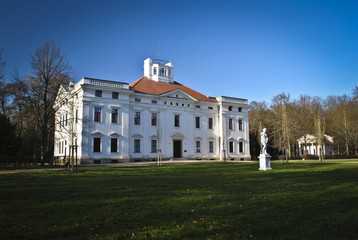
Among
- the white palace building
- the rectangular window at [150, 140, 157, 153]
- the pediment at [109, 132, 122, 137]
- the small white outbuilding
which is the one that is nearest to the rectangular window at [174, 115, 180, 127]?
the white palace building

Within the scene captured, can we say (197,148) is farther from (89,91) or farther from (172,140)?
→ (89,91)

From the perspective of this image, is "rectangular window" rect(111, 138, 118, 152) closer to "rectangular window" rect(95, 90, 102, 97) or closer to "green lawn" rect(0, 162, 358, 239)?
"rectangular window" rect(95, 90, 102, 97)

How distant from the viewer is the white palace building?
32531 mm

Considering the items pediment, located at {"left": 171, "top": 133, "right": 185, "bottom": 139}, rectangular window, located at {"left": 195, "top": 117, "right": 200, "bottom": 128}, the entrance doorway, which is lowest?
the entrance doorway

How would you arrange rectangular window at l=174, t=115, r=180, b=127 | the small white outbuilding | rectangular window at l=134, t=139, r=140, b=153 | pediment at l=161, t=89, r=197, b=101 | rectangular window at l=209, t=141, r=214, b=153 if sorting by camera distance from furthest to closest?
the small white outbuilding < rectangular window at l=209, t=141, r=214, b=153 < rectangular window at l=174, t=115, r=180, b=127 < pediment at l=161, t=89, r=197, b=101 < rectangular window at l=134, t=139, r=140, b=153

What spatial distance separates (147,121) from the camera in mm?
37188

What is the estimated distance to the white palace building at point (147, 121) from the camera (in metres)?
32.5

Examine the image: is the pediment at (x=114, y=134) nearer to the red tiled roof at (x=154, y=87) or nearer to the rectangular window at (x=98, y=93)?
the rectangular window at (x=98, y=93)

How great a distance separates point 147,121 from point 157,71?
10.6 metres

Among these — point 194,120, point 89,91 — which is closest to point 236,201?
point 89,91

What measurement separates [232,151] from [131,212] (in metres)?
38.2

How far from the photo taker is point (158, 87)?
40844 mm

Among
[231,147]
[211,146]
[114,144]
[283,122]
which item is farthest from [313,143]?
[114,144]

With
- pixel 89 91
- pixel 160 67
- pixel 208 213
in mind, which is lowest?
pixel 208 213
